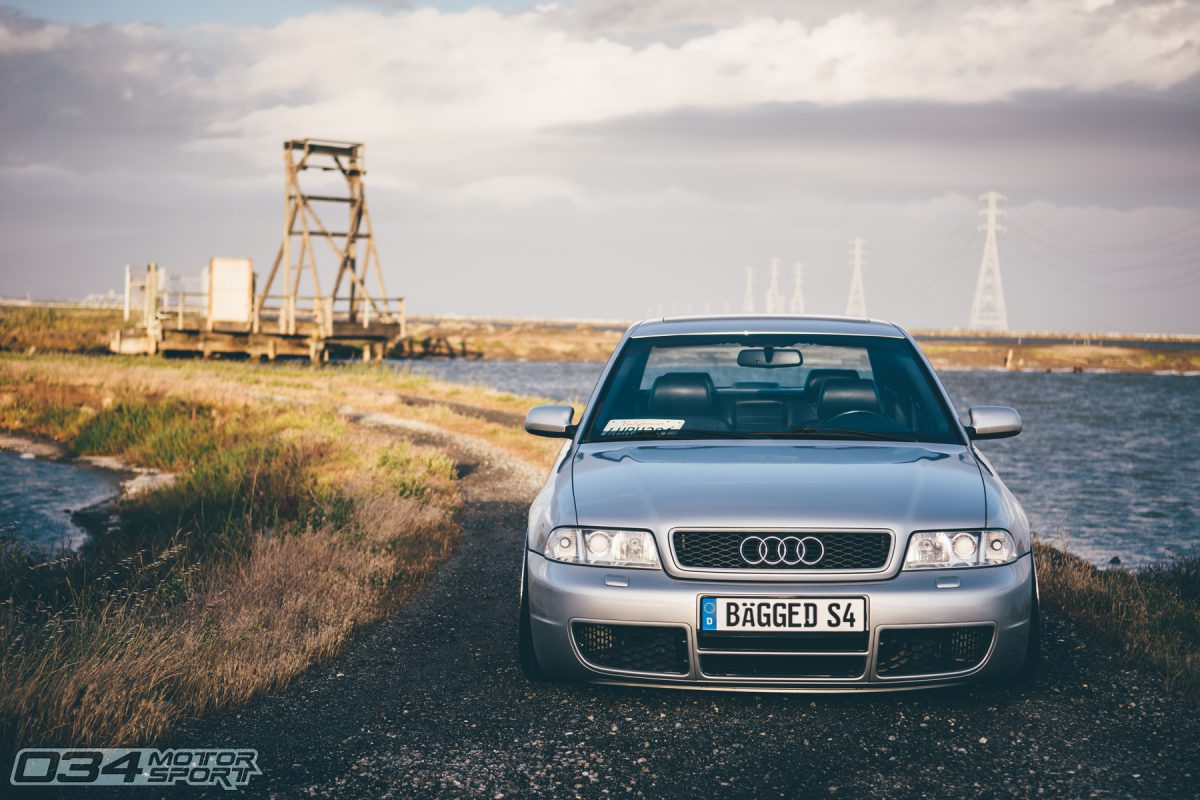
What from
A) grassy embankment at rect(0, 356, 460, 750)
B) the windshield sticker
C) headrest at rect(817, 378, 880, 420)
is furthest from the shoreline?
headrest at rect(817, 378, 880, 420)

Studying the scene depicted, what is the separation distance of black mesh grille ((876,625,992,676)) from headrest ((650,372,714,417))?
5.63ft

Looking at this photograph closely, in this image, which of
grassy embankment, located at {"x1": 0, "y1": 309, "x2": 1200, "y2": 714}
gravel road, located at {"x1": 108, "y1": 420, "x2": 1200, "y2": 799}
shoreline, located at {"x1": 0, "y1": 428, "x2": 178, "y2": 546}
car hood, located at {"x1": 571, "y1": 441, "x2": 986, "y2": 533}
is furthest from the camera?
shoreline, located at {"x1": 0, "y1": 428, "x2": 178, "y2": 546}

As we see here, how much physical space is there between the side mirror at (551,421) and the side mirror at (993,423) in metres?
1.95

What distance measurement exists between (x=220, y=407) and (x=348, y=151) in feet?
71.8

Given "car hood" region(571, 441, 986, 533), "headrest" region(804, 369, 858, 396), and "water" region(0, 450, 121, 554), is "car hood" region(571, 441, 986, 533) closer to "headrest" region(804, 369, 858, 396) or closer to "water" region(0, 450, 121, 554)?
"headrest" region(804, 369, 858, 396)

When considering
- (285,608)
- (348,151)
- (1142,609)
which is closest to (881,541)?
(1142,609)

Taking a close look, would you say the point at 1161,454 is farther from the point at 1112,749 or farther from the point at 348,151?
the point at 348,151

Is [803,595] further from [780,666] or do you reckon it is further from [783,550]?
[780,666]

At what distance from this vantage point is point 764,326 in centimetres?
572

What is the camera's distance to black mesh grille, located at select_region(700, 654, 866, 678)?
3.90 metres

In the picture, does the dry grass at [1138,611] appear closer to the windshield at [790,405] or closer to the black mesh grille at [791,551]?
the windshield at [790,405]

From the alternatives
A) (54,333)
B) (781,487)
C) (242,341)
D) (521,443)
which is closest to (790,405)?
(781,487)

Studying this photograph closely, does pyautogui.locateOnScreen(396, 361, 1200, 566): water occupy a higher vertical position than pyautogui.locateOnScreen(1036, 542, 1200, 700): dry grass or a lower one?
lower

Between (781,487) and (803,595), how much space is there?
47 cm
